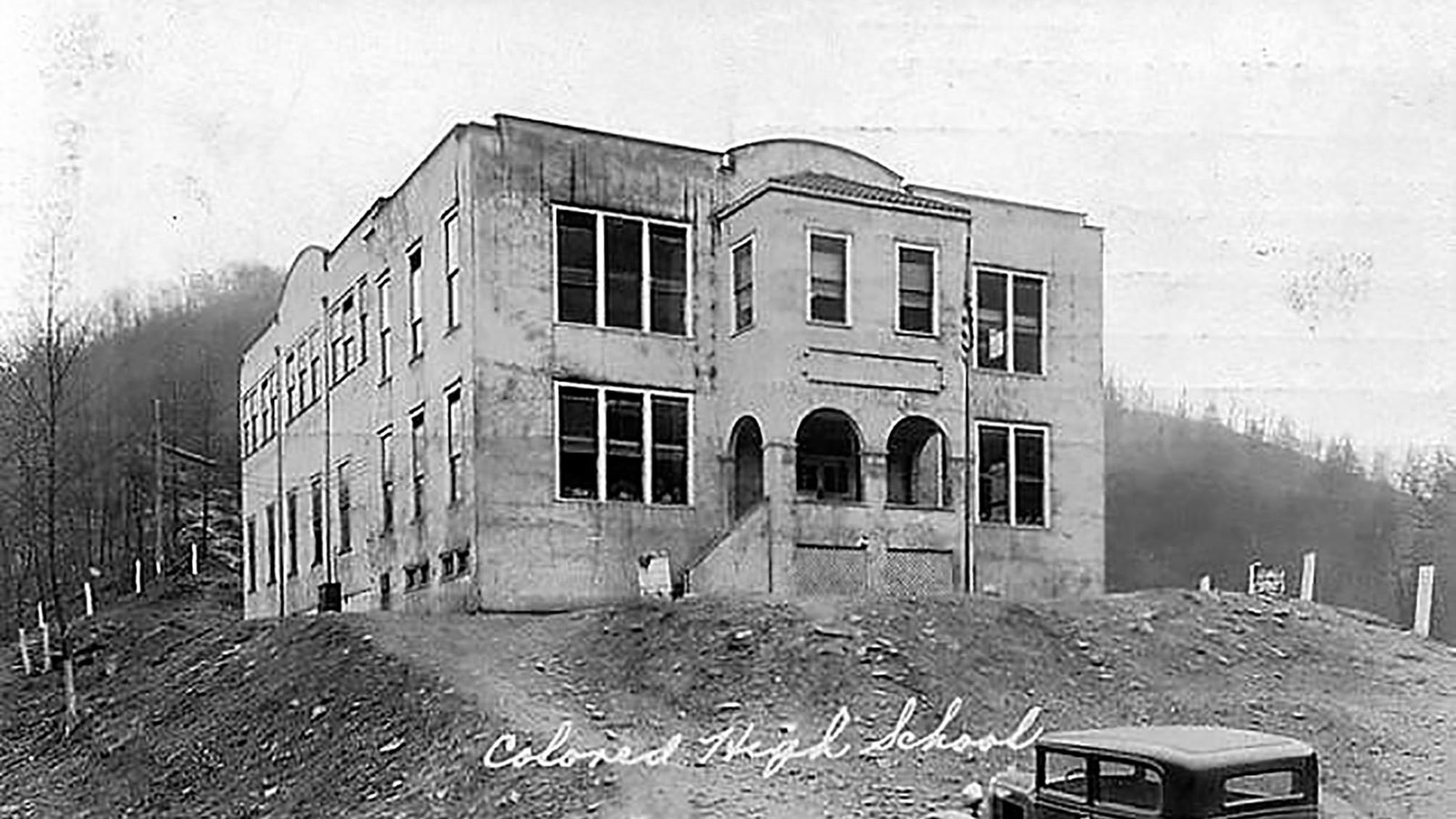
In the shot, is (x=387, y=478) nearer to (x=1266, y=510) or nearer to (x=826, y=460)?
(x=826, y=460)

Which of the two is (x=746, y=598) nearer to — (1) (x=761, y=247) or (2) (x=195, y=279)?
(1) (x=761, y=247)

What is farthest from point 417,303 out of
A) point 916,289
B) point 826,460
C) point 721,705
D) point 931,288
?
point 721,705

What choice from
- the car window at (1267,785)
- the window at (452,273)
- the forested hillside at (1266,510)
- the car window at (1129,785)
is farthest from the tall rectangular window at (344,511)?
the car window at (1267,785)

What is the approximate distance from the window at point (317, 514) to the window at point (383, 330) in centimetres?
445

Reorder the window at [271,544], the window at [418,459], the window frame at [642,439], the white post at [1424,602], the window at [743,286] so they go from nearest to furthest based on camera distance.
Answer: the white post at [1424,602] → the window frame at [642,439] → the window at [743,286] → the window at [418,459] → the window at [271,544]

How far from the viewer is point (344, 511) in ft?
87.6

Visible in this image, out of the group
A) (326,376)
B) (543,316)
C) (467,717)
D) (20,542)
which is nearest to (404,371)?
(543,316)

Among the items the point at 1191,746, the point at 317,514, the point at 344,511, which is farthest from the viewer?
the point at 317,514

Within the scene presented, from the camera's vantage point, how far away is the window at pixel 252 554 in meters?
33.1

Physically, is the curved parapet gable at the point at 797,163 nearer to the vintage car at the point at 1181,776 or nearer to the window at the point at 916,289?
the window at the point at 916,289


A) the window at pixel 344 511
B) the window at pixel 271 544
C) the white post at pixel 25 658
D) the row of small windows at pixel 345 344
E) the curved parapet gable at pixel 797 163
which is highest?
the curved parapet gable at pixel 797 163

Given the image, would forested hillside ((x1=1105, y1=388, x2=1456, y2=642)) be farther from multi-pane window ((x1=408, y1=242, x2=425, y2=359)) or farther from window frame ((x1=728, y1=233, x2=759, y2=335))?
multi-pane window ((x1=408, y1=242, x2=425, y2=359))

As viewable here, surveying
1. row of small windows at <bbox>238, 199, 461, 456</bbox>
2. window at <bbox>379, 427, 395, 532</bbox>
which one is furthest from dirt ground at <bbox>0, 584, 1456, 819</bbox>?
row of small windows at <bbox>238, 199, 461, 456</bbox>

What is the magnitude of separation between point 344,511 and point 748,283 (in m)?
9.50
